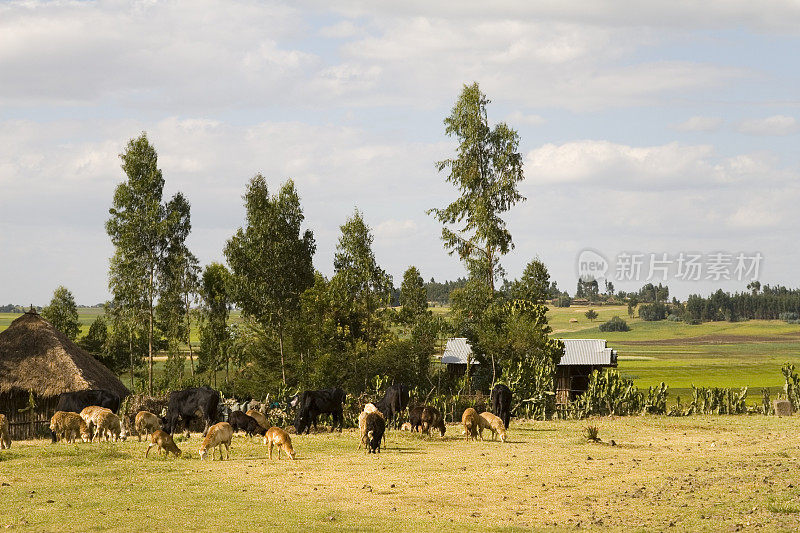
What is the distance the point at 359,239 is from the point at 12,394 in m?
22.2

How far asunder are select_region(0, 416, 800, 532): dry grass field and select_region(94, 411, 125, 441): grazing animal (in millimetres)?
781

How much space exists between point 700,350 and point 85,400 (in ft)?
385

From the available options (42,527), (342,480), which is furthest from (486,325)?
(42,527)

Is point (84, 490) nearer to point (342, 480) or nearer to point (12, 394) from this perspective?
point (342, 480)

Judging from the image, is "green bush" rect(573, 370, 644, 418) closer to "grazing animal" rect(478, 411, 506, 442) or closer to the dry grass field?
the dry grass field

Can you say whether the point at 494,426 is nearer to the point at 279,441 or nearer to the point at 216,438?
the point at 279,441

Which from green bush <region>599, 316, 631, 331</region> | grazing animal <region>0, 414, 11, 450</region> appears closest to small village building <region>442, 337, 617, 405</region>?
grazing animal <region>0, 414, 11, 450</region>

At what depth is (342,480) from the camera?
61.9ft

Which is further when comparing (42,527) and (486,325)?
(486,325)

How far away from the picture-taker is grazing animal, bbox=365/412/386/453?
23.4 m

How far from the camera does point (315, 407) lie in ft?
97.8

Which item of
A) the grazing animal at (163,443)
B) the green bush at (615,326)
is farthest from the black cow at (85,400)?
the green bush at (615,326)

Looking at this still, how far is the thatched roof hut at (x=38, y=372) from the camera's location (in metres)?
31.7

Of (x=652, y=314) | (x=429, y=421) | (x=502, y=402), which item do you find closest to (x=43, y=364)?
(x=429, y=421)
